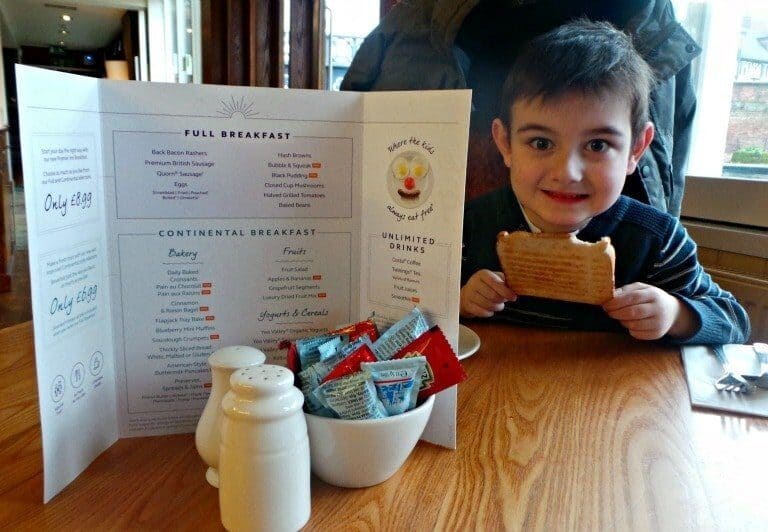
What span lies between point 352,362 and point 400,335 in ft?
0.22


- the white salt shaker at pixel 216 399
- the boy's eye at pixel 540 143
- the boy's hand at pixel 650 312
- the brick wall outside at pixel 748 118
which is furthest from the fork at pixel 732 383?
the brick wall outside at pixel 748 118

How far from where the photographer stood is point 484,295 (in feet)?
3.48

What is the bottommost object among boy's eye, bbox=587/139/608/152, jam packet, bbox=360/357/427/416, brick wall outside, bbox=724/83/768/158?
jam packet, bbox=360/357/427/416

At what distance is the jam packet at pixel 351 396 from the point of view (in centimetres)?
54

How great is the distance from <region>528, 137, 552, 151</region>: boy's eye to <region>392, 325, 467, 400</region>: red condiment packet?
0.49 m

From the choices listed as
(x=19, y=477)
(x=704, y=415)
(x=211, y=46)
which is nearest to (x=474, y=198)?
(x=704, y=415)

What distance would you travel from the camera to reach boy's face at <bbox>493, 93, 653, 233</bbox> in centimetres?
93

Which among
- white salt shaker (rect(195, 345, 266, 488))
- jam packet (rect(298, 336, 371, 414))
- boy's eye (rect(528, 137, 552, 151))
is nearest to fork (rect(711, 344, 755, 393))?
boy's eye (rect(528, 137, 552, 151))

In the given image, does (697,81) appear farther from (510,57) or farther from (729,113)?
(510,57)

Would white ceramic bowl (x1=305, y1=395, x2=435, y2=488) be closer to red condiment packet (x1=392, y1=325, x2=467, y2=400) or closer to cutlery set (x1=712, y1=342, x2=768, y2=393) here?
red condiment packet (x1=392, y1=325, x2=467, y2=400)

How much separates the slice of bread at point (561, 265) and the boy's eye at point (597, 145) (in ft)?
0.46

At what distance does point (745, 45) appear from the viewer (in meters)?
1.39

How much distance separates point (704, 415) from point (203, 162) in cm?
69

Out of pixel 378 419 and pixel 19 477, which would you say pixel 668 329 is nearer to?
pixel 378 419
